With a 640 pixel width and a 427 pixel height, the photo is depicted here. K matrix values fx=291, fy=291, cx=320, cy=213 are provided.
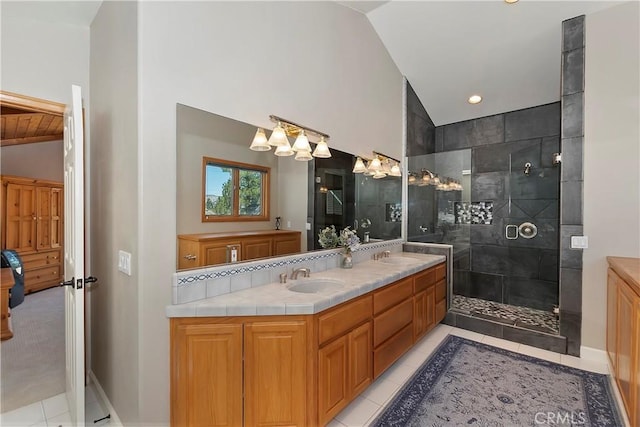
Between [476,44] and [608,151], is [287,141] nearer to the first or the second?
[476,44]

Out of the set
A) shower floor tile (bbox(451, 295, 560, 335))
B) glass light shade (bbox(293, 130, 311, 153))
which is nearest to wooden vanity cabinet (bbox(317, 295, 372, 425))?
glass light shade (bbox(293, 130, 311, 153))

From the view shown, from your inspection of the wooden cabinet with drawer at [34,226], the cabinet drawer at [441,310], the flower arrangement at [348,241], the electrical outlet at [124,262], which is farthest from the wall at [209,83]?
the wooden cabinet with drawer at [34,226]

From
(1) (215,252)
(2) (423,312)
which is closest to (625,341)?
(2) (423,312)

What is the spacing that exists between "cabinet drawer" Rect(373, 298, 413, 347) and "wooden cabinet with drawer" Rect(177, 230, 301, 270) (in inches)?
34.3

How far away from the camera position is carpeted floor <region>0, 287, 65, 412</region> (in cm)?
221

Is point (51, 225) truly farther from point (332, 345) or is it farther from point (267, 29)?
point (332, 345)

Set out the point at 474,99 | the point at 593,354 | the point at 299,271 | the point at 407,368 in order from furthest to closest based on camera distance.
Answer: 1. the point at 474,99
2. the point at 593,354
3. the point at 407,368
4. the point at 299,271

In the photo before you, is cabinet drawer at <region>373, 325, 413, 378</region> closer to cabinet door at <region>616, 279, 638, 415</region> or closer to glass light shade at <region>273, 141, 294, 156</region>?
cabinet door at <region>616, 279, 638, 415</region>

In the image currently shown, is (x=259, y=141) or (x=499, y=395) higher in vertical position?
(x=259, y=141)

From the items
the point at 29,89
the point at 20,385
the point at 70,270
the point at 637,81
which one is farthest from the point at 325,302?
the point at 637,81

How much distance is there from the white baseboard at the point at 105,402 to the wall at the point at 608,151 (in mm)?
3919

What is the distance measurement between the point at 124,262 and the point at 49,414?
1.36 m

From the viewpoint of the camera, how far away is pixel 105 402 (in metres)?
2.02

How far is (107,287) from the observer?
195cm
